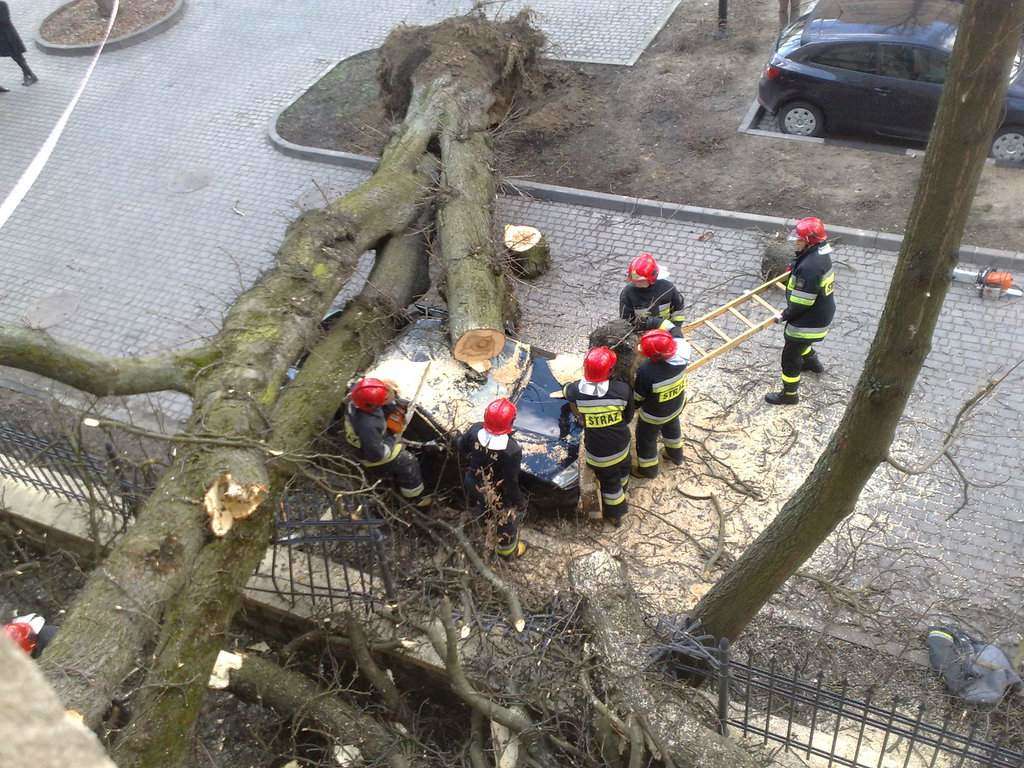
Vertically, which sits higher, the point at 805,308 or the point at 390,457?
the point at 805,308

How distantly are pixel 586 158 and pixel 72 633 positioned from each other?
855 centimetres

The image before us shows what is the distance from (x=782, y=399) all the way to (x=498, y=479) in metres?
2.95

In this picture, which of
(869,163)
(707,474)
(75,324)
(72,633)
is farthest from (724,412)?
(75,324)

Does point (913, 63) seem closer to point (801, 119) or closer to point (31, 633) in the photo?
point (801, 119)

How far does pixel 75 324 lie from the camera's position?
945cm

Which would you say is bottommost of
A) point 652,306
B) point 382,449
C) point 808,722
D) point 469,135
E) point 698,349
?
point 808,722

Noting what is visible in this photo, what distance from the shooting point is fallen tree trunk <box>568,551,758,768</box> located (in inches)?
167

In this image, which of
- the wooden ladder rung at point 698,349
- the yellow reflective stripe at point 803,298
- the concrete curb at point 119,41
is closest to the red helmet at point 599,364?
the wooden ladder rung at point 698,349

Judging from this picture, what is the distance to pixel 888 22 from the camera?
9773 millimetres

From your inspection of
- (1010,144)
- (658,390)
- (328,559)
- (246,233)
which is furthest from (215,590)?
(1010,144)

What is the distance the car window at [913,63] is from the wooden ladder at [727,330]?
10.6 ft

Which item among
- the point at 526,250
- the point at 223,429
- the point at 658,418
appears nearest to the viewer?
the point at 223,429

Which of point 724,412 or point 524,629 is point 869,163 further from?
point 524,629

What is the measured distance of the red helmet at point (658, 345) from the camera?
244 inches
